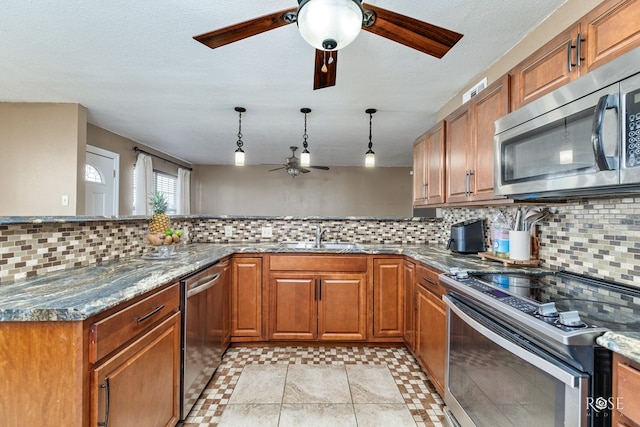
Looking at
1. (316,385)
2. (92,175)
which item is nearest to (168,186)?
(92,175)

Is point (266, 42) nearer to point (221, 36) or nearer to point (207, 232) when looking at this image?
point (221, 36)

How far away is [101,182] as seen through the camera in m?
3.96

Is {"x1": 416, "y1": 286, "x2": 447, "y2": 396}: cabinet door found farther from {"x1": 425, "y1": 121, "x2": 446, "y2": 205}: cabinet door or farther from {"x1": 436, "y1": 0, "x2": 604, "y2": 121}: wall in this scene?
{"x1": 436, "y1": 0, "x2": 604, "y2": 121}: wall

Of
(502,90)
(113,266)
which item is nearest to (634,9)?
(502,90)

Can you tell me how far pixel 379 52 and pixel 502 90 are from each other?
79cm

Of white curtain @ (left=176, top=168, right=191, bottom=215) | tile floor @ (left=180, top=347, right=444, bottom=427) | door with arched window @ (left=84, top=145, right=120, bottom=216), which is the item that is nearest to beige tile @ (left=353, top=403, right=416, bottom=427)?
tile floor @ (left=180, top=347, right=444, bottom=427)

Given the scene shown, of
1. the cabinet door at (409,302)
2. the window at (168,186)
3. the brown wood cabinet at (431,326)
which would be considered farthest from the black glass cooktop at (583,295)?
the window at (168,186)

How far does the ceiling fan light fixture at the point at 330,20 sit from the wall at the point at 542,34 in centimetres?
117

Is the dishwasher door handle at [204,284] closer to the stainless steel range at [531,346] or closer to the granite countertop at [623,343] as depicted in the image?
the stainless steel range at [531,346]

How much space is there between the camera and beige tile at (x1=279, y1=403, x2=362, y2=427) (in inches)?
64.7

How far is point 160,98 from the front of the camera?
2865 millimetres

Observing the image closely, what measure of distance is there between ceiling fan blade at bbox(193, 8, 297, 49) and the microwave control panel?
45.9 inches

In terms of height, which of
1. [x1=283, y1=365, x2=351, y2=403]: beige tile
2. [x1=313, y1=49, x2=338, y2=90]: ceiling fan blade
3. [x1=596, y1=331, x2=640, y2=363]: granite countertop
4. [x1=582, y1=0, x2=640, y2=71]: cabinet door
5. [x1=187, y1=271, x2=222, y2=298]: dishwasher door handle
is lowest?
[x1=283, y1=365, x2=351, y2=403]: beige tile

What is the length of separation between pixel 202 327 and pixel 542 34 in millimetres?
2603
